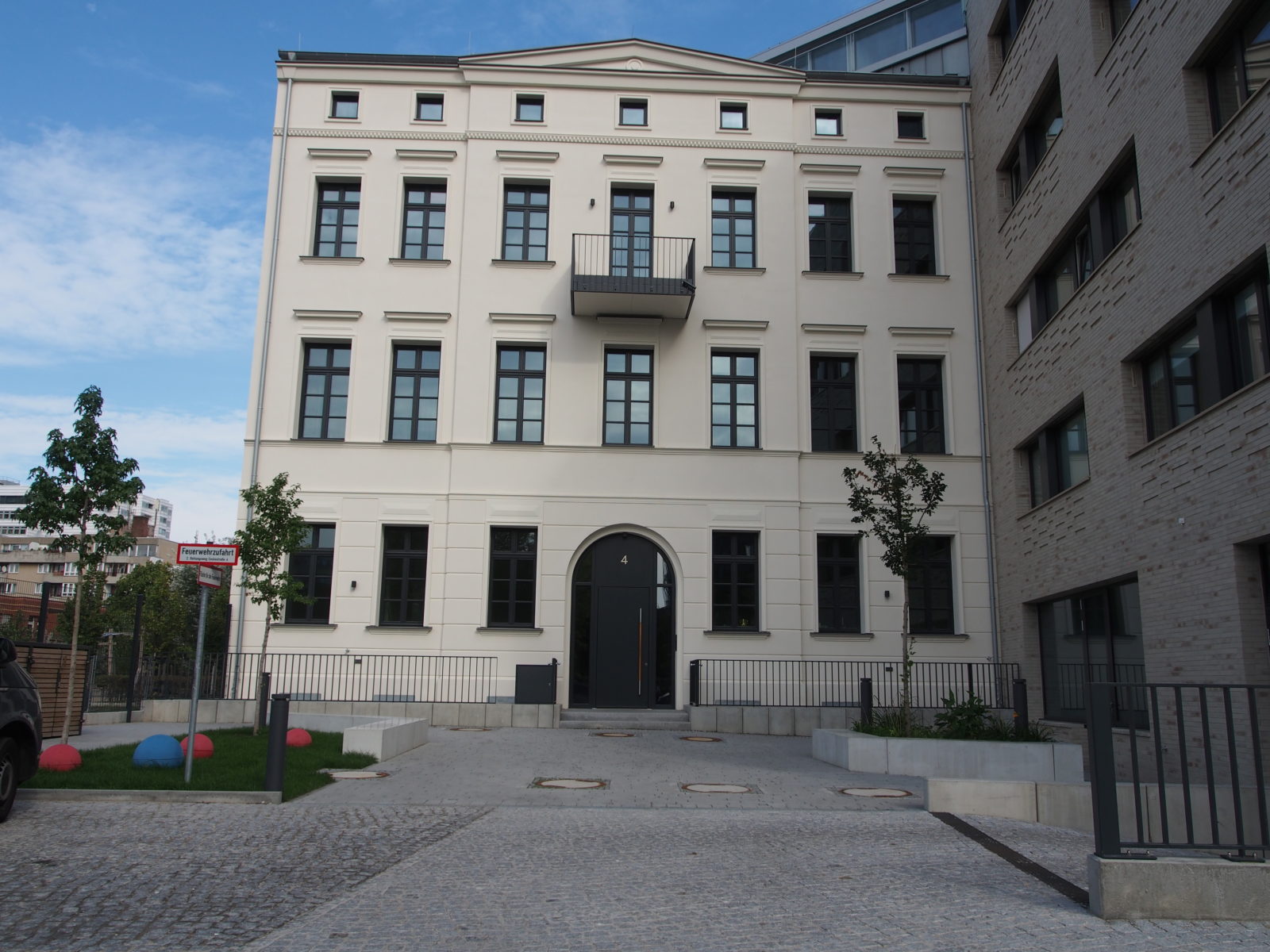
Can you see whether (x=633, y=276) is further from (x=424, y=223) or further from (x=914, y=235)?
(x=914, y=235)

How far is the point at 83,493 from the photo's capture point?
13.6 meters

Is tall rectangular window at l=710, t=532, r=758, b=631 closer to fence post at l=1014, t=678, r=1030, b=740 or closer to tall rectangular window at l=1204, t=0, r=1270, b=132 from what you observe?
fence post at l=1014, t=678, r=1030, b=740

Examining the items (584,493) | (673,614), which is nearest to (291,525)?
(584,493)

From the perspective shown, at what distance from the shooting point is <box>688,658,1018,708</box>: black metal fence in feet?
69.4

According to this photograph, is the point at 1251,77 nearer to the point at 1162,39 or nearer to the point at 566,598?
the point at 1162,39

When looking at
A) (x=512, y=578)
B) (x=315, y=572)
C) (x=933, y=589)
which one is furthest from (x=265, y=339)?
(x=933, y=589)

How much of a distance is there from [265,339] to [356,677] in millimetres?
7782

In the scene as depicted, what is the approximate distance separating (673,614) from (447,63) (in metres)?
13.7

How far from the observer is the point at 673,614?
22.0 m

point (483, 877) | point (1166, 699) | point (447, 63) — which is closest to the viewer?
point (483, 877)

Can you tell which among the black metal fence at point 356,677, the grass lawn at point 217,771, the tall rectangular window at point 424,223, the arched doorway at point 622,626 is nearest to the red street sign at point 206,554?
the grass lawn at point 217,771

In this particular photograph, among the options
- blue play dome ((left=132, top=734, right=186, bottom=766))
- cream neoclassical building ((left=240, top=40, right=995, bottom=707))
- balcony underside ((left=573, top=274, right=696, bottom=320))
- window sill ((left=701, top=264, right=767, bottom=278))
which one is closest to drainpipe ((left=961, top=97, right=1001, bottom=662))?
cream neoclassical building ((left=240, top=40, right=995, bottom=707))

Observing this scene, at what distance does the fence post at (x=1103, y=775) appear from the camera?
603 cm

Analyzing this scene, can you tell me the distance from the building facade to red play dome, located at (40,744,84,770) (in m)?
13.4
